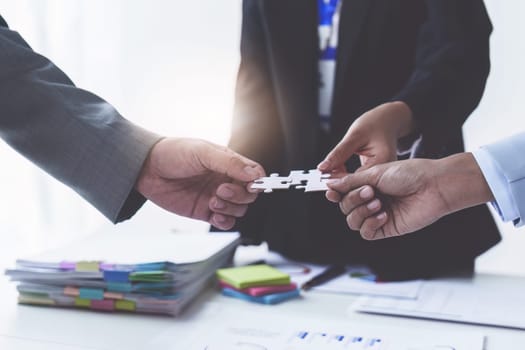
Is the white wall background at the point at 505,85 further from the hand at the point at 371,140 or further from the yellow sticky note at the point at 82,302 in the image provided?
the yellow sticky note at the point at 82,302

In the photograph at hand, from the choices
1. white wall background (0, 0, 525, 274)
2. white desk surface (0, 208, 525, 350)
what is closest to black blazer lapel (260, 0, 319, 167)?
white desk surface (0, 208, 525, 350)

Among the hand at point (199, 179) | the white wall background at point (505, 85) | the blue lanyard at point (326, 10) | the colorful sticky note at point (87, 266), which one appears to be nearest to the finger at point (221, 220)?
the hand at point (199, 179)

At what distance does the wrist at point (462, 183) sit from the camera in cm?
82

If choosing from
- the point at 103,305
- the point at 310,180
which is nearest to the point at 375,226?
the point at 310,180

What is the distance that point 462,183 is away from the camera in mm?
822

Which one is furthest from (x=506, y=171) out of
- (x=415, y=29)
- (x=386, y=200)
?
(x=415, y=29)

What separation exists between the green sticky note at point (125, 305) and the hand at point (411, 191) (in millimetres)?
388

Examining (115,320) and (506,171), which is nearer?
(506,171)

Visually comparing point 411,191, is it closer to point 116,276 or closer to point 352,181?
point 352,181

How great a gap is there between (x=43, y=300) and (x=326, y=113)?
2.15 feet

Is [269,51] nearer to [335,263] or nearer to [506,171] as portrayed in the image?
[335,263]

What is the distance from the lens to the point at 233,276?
1.06 meters

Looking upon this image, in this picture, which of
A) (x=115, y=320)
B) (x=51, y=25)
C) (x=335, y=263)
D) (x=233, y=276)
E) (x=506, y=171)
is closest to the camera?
(x=506, y=171)

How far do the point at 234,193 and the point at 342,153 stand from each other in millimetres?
182
